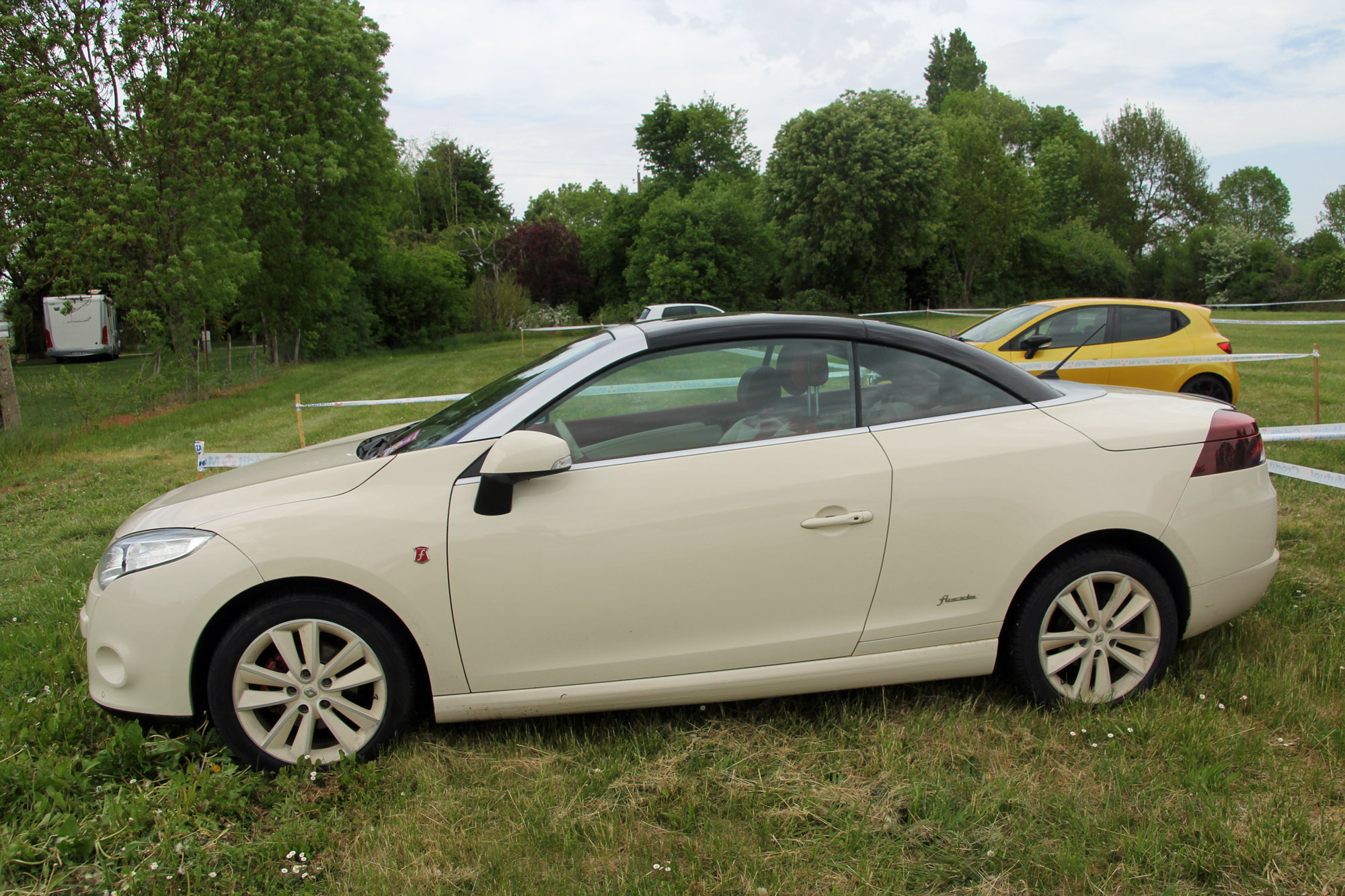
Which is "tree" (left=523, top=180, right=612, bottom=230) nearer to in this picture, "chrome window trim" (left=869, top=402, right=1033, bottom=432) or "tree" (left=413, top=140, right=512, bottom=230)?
"tree" (left=413, top=140, right=512, bottom=230)

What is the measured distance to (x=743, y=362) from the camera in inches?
134

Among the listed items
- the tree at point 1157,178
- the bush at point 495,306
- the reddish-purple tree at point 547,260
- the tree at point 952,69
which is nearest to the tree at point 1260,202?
the tree at point 1157,178

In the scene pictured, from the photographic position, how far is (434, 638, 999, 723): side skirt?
3006 mm

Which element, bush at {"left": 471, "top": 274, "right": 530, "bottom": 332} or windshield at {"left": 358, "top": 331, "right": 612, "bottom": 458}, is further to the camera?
bush at {"left": 471, "top": 274, "right": 530, "bottom": 332}

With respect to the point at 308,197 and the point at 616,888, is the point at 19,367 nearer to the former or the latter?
the point at 308,197

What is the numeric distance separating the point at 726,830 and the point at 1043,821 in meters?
0.97

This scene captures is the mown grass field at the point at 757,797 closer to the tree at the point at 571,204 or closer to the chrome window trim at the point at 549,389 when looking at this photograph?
the chrome window trim at the point at 549,389

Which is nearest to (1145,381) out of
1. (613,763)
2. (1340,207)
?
(613,763)

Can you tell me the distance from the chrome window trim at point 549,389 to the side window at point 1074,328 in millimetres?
7657

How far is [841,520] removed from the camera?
3.00 metres

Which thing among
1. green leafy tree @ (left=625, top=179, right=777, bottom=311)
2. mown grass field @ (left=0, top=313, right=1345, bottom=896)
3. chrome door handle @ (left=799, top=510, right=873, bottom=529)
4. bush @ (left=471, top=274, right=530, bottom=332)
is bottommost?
mown grass field @ (left=0, top=313, right=1345, bottom=896)

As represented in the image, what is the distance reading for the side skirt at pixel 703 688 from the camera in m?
3.01

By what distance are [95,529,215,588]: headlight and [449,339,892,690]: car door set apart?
0.88 metres

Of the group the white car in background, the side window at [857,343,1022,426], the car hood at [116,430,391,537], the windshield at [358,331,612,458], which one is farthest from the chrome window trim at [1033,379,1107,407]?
the white car in background
